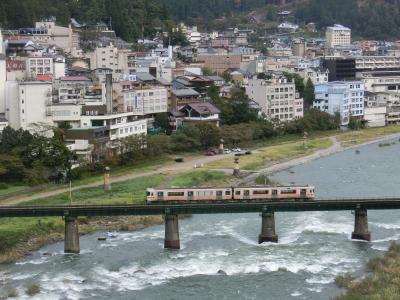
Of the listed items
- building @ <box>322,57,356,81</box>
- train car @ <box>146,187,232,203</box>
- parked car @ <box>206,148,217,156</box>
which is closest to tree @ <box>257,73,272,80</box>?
building @ <box>322,57,356,81</box>

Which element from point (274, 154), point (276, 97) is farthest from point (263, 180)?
point (276, 97)

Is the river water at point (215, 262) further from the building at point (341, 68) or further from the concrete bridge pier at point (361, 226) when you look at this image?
the building at point (341, 68)

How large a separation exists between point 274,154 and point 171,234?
21.9m

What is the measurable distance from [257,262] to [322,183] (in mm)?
15292

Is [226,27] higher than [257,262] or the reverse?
higher

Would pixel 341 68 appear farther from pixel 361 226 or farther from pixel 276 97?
pixel 361 226

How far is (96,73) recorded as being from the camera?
5706cm

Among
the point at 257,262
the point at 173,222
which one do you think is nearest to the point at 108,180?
the point at 173,222

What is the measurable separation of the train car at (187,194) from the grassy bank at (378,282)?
6854mm

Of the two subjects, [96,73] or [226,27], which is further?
[226,27]

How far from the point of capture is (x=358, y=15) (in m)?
121

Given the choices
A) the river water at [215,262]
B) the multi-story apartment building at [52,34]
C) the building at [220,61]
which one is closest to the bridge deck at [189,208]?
the river water at [215,262]

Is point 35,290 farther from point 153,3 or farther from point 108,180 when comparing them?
point 153,3

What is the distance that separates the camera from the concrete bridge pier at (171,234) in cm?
2706
